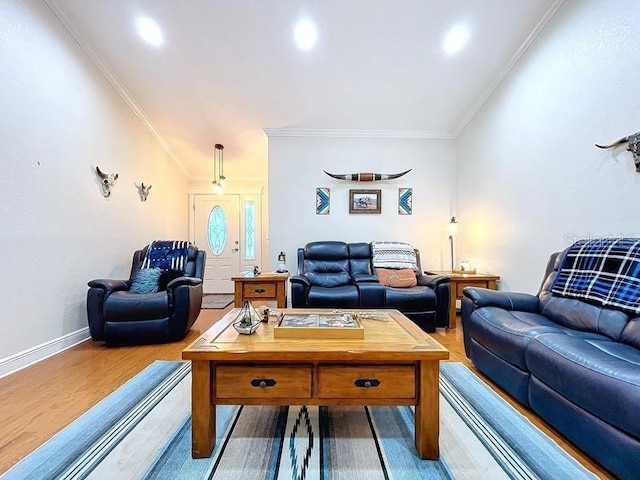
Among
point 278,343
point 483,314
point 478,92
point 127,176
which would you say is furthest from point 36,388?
point 478,92

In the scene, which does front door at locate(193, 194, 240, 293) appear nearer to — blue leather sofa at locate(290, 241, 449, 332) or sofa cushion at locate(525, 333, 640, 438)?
blue leather sofa at locate(290, 241, 449, 332)

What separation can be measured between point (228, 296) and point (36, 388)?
3.63 m

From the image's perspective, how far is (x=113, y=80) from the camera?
3.39 meters

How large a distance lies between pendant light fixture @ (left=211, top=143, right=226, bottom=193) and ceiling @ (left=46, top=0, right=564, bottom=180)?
0.48 m

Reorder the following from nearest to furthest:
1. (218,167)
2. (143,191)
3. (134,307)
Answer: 1. (134,307)
2. (143,191)
3. (218,167)

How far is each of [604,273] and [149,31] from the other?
4199mm

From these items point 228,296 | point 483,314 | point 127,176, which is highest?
point 127,176

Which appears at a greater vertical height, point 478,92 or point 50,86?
point 478,92

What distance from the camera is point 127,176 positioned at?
3752 mm

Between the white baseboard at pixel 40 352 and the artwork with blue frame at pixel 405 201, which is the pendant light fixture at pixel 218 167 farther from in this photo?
the artwork with blue frame at pixel 405 201


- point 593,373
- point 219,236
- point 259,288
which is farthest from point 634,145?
point 219,236

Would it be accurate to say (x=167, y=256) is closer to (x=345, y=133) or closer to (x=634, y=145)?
(x=345, y=133)

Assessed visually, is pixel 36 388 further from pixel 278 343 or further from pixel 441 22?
pixel 441 22

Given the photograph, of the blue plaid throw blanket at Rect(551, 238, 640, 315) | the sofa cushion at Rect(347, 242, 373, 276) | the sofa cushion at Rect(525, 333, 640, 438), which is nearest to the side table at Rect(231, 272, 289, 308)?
the sofa cushion at Rect(347, 242, 373, 276)
